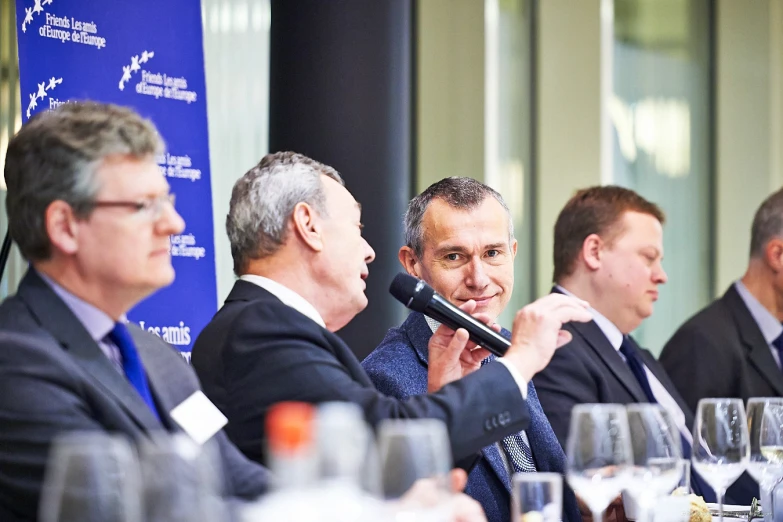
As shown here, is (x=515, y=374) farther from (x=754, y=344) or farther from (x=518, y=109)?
(x=518, y=109)

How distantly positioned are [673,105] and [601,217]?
11.3ft

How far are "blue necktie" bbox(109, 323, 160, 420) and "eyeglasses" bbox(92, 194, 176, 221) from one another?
0.21 metres

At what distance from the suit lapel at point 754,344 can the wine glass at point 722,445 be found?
2.32m

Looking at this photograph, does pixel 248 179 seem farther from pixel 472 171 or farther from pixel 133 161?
pixel 472 171

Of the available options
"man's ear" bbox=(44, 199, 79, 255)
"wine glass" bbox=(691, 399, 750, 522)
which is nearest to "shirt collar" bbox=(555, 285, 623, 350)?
"wine glass" bbox=(691, 399, 750, 522)

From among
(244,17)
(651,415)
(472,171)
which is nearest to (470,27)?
(472,171)

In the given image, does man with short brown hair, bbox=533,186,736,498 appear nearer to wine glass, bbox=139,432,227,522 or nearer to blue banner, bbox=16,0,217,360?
blue banner, bbox=16,0,217,360

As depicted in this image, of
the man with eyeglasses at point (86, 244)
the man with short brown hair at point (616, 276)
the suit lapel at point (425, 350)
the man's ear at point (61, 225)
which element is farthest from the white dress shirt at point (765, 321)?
the man's ear at point (61, 225)

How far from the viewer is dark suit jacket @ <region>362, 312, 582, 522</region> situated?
2697 millimetres

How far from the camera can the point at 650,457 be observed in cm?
167

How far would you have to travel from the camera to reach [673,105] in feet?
23.8

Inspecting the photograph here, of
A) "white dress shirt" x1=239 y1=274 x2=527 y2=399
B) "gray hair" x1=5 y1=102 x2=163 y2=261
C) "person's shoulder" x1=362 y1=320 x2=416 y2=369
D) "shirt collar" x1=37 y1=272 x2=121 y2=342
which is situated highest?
"gray hair" x1=5 y1=102 x2=163 y2=261

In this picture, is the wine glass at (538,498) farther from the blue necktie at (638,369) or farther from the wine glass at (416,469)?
the blue necktie at (638,369)

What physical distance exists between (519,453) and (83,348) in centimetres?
135
